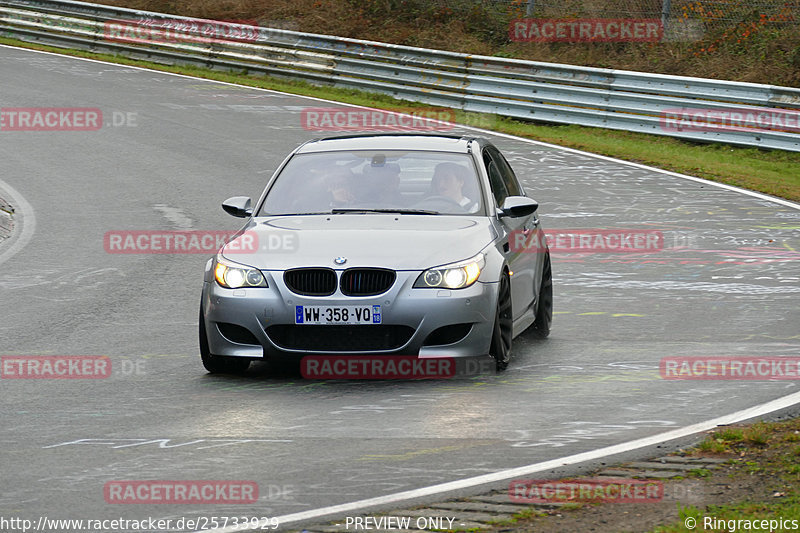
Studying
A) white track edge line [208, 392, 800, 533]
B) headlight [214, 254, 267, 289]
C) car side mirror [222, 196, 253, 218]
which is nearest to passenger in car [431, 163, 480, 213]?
car side mirror [222, 196, 253, 218]

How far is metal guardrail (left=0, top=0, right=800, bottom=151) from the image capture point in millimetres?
22188

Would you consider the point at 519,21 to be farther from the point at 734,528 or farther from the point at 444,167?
the point at 734,528

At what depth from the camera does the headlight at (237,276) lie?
8820 millimetres

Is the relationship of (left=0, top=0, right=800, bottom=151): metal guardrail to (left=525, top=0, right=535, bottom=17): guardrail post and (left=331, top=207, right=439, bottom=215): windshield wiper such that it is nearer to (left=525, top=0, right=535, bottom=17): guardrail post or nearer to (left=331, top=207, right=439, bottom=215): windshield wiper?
(left=525, top=0, right=535, bottom=17): guardrail post

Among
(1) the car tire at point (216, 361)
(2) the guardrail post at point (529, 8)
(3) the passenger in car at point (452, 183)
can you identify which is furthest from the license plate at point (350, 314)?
(2) the guardrail post at point (529, 8)

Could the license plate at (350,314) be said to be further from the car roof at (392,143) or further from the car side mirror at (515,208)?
the car roof at (392,143)

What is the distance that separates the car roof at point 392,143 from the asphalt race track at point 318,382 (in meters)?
1.67

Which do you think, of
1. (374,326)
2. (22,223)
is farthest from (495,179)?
(22,223)

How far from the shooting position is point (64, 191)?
18.5 m

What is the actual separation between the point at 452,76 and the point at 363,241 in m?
17.7

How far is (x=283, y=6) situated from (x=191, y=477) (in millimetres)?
30582

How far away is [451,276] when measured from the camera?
28.7ft

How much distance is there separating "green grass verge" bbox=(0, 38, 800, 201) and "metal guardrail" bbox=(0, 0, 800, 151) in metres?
0.17

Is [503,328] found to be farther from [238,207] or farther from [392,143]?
[238,207]
